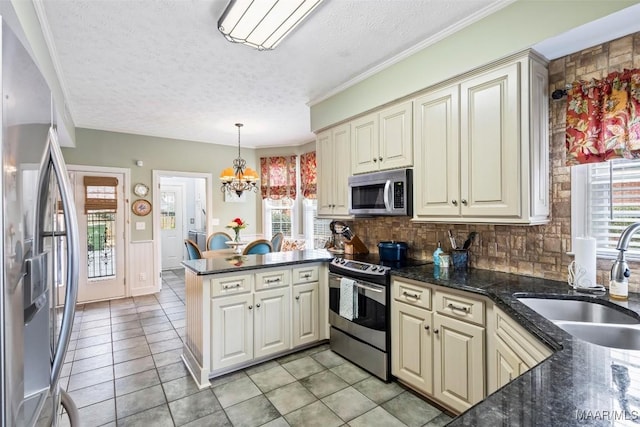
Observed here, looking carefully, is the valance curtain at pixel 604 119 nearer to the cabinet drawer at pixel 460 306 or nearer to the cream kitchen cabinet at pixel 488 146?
the cream kitchen cabinet at pixel 488 146

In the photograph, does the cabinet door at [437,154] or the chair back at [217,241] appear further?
the chair back at [217,241]

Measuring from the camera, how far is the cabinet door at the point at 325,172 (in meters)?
3.67

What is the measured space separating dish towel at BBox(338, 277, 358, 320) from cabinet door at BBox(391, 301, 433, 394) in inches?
15.2

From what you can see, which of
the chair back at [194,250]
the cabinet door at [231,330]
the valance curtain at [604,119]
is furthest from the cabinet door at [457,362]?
the chair back at [194,250]

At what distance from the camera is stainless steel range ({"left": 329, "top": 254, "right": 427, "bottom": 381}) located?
2553 millimetres

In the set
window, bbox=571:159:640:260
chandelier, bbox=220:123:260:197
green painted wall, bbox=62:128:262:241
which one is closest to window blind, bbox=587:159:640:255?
window, bbox=571:159:640:260

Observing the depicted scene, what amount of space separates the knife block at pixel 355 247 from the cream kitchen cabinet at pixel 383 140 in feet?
2.65

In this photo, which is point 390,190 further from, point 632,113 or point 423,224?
point 632,113

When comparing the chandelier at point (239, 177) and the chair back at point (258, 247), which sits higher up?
the chandelier at point (239, 177)

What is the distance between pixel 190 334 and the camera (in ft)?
9.50

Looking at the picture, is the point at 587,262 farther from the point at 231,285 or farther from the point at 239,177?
the point at 239,177

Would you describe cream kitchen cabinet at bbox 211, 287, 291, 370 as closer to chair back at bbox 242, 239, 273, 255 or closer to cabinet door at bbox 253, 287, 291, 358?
cabinet door at bbox 253, 287, 291, 358

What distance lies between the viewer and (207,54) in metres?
2.73

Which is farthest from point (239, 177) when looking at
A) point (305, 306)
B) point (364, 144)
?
point (305, 306)
